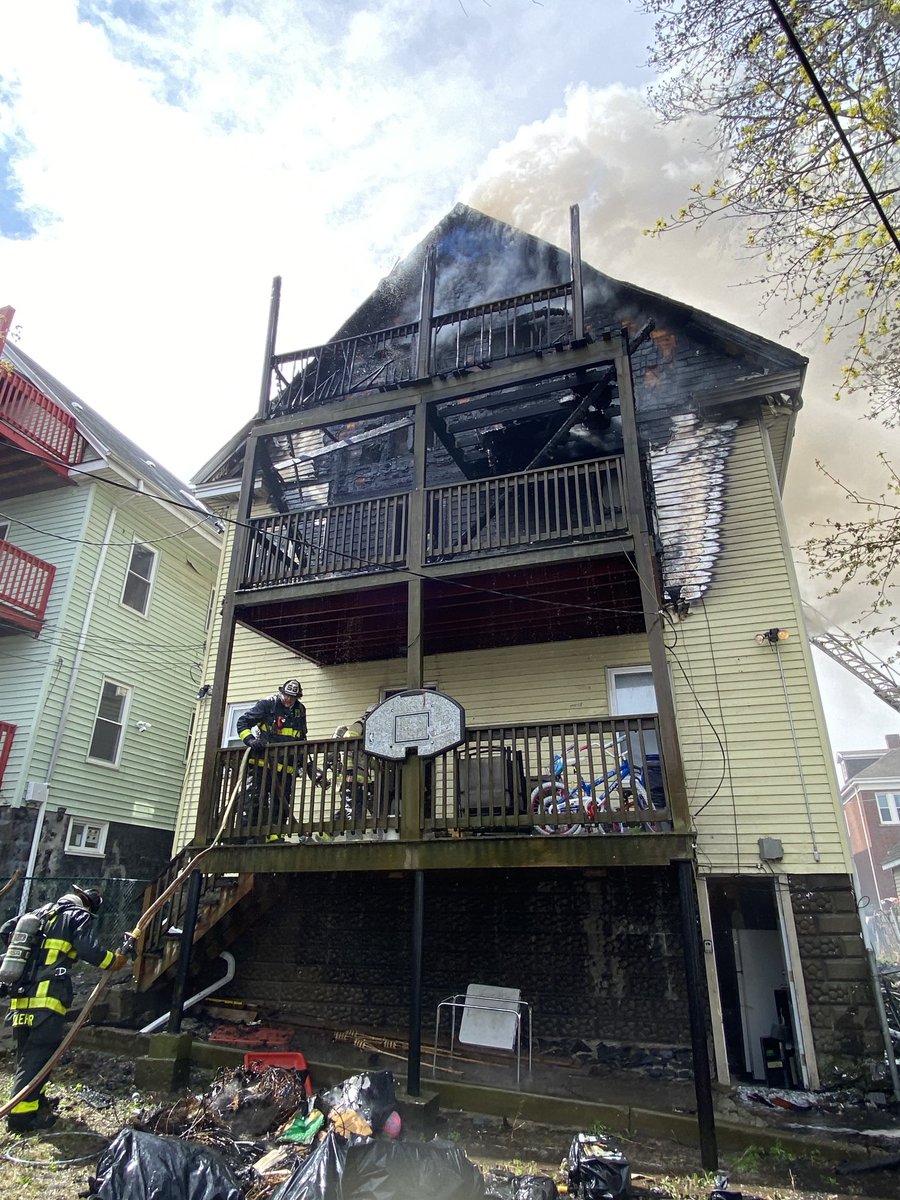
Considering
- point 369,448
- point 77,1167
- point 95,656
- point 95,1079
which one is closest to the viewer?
point 77,1167

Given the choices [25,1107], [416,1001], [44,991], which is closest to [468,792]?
[416,1001]

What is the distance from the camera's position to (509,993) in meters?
8.30

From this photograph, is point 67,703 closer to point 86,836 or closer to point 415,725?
point 86,836

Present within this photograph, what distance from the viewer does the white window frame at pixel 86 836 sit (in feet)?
43.2

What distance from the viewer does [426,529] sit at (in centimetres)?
884

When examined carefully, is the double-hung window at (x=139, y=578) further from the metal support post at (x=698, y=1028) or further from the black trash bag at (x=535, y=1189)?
the black trash bag at (x=535, y=1189)

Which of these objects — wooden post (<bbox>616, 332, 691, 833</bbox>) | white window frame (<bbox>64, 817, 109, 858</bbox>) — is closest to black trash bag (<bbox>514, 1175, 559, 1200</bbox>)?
wooden post (<bbox>616, 332, 691, 833</bbox>)

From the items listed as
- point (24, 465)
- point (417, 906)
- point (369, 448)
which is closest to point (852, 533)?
point (417, 906)

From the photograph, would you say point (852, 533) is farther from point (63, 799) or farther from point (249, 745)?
point (63, 799)

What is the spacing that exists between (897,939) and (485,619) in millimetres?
32924

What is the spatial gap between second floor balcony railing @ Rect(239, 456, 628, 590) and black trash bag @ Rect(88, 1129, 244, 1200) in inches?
225

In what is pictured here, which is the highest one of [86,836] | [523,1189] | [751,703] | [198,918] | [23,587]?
[23,587]

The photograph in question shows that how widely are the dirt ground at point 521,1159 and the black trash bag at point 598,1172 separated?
210 millimetres

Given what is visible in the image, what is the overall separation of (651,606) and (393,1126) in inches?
203
